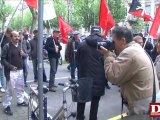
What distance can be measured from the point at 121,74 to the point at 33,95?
7.22ft

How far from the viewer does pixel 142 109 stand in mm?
3889

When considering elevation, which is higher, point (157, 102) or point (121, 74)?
point (121, 74)

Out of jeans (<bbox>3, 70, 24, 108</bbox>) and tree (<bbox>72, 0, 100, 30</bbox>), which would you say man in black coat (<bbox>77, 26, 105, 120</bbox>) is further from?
tree (<bbox>72, 0, 100, 30</bbox>)

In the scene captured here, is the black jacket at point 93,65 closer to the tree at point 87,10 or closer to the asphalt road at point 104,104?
the asphalt road at point 104,104

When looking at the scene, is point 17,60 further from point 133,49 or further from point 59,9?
point 59,9

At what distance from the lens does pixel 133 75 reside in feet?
12.6

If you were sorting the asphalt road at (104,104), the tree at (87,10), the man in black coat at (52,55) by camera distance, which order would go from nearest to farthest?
the asphalt road at (104,104) < the man in black coat at (52,55) < the tree at (87,10)

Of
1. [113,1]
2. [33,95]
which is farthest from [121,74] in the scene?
[113,1]

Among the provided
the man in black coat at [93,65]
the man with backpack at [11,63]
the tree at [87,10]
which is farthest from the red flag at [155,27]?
the tree at [87,10]

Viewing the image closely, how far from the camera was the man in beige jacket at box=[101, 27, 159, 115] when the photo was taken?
3828 millimetres

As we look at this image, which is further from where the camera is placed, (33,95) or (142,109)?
(33,95)

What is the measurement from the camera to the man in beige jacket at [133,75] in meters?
3.83

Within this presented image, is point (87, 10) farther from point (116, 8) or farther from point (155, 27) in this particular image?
point (155, 27)

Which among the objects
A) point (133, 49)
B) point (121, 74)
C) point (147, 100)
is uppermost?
point (133, 49)
